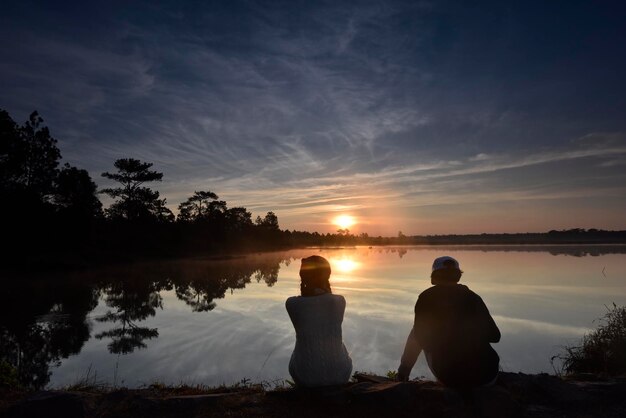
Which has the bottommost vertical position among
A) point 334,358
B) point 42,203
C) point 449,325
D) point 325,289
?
point 334,358

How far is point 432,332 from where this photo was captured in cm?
462

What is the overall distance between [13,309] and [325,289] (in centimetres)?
1581

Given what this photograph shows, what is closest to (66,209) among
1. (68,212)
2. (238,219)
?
(68,212)

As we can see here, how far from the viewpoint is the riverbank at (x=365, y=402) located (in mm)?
4508

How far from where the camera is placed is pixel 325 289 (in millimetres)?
4777

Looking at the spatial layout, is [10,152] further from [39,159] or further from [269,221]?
[269,221]

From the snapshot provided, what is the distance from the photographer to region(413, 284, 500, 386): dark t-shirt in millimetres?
4465

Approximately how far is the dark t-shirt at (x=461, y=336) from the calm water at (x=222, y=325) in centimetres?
377

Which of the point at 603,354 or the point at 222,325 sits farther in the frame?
the point at 222,325

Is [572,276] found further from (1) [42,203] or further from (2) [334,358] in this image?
(1) [42,203]

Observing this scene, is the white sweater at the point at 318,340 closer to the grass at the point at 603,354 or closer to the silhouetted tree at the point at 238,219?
the grass at the point at 603,354

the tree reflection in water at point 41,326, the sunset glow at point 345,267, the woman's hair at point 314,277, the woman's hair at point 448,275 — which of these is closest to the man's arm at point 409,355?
the woman's hair at point 448,275

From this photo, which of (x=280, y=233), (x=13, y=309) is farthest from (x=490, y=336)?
(x=280, y=233)

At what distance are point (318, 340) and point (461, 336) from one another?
1570mm
